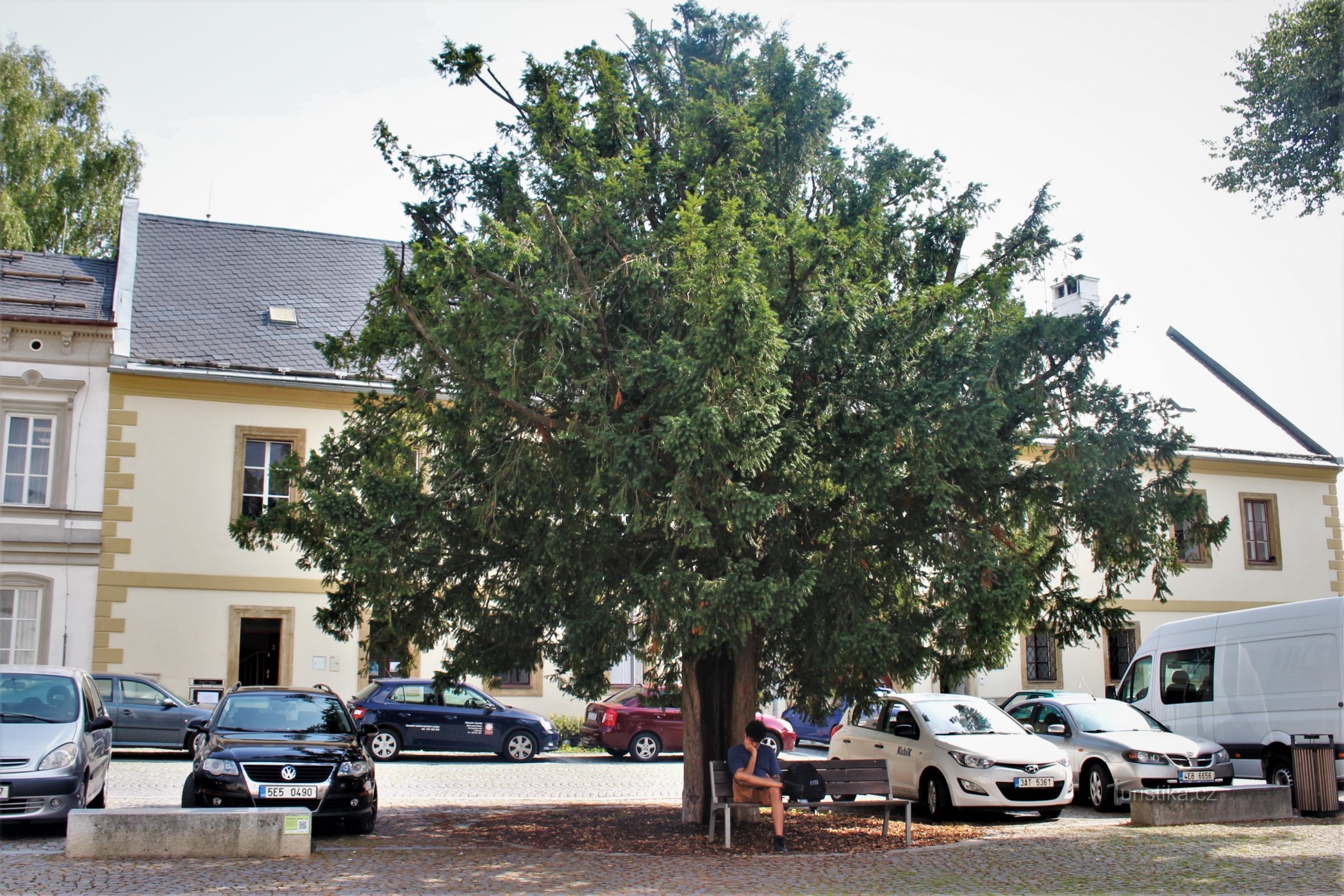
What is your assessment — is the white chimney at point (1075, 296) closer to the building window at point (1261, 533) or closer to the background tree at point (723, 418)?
the building window at point (1261, 533)

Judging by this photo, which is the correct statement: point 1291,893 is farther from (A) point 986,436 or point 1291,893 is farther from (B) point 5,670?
(B) point 5,670

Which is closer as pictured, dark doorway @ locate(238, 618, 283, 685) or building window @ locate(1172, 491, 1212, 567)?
building window @ locate(1172, 491, 1212, 567)

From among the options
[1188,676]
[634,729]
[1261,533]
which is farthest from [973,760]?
[1261,533]

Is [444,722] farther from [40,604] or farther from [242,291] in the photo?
[242,291]

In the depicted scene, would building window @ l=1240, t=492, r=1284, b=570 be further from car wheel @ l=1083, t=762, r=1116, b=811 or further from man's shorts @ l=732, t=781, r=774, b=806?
man's shorts @ l=732, t=781, r=774, b=806

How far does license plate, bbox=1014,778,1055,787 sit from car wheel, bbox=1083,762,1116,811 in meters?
1.88

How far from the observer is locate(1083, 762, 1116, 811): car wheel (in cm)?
1520

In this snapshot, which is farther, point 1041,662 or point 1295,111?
point 1041,662

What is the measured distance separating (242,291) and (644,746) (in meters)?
13.9

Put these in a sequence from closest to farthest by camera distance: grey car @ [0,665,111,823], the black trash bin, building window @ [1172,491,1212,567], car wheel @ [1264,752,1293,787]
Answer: grey car @ [0,665,111,823], building window @ [1172,491,1212,567], the black trash bin, car wheel @ [1264,752,1293,787]

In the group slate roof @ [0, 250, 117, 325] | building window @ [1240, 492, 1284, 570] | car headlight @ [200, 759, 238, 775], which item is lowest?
car headlight @ [200, 759, 238, 775]

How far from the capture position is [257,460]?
81.6 ft

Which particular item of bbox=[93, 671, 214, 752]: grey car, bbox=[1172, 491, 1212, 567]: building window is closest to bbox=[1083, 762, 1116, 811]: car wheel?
bbox=[1172, 491, 1212, 567]: building window

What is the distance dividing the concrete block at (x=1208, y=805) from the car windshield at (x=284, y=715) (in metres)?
8.74
